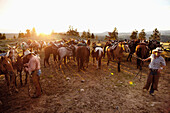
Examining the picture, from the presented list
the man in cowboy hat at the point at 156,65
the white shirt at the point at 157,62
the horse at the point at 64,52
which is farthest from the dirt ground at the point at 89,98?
the horse at the point at 64,52

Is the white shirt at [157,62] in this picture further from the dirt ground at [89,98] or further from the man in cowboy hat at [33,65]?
the man in cowboy hat at [33,65]

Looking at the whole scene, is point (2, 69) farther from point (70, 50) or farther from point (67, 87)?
point (70, 50)

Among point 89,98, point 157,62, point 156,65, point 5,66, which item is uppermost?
point 157,62

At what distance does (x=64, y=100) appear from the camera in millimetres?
5055

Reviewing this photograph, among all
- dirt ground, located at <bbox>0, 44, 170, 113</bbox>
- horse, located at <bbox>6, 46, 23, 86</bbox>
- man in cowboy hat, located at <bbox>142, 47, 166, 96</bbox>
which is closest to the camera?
dirt ground, located at <bbox>0, 44, 170, 113</bbox>

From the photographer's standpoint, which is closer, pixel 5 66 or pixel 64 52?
pixel 5 66

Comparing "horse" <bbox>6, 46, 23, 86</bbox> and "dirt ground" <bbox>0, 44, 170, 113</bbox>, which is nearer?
"dirt ground" <bbox>0, 44, 170, 113</bbox>

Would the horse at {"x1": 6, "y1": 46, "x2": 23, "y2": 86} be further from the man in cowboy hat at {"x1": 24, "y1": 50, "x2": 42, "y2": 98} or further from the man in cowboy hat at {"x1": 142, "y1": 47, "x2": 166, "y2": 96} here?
the man in cowboy hat at {"x1": 142, "y1": 47, "x2": 166, "y2": 96}

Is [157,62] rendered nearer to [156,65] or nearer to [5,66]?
[156,65]

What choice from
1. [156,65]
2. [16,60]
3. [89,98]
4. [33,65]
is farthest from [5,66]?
[156,65]

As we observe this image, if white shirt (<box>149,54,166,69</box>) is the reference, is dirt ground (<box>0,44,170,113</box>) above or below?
below

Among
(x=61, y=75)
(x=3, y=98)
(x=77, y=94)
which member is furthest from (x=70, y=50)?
(x=3, y=98)

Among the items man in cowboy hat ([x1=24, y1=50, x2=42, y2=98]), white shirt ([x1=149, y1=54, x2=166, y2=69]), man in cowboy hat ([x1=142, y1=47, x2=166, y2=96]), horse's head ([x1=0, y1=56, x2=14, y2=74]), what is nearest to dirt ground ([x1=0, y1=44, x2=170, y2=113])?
man in cowboy hat ([x1=142, y1=47, x2=166, y2=96])

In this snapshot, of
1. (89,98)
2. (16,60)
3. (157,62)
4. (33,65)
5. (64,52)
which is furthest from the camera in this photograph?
(64,52)
